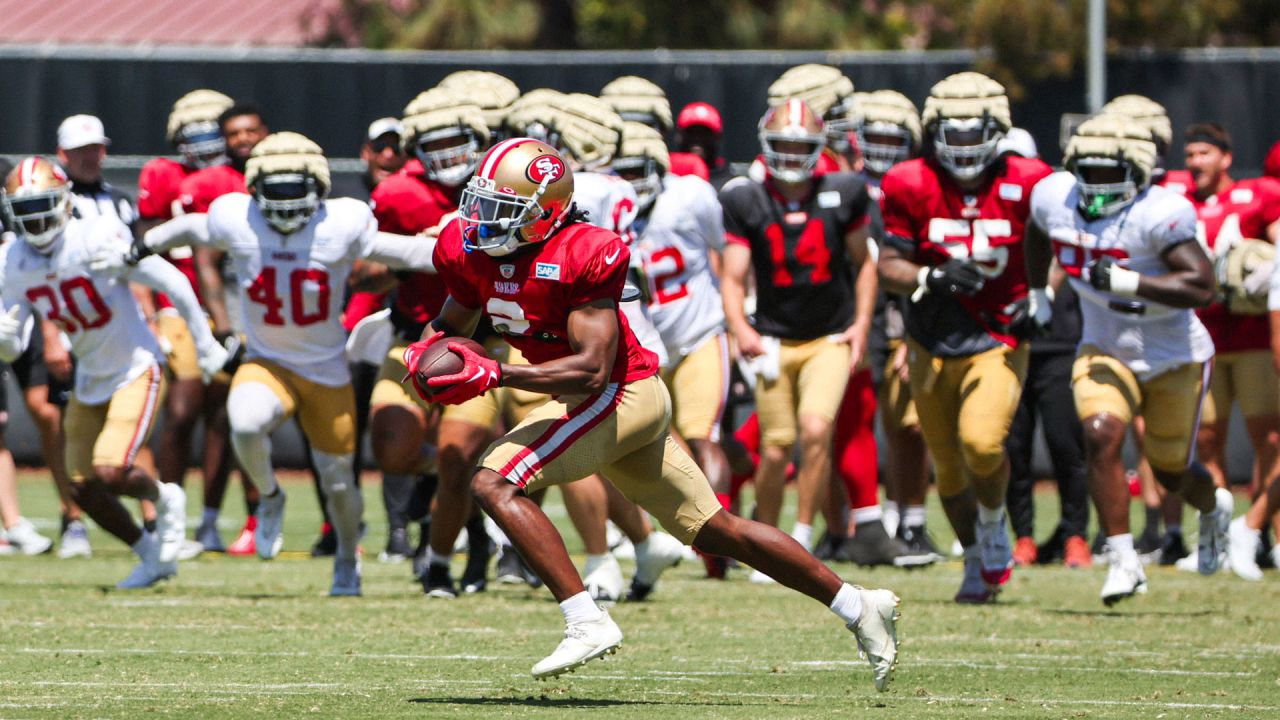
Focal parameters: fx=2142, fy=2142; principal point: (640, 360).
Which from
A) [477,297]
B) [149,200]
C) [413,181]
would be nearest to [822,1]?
[149,200]

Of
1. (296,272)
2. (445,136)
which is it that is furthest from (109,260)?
(445,136)

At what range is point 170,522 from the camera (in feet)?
30.0

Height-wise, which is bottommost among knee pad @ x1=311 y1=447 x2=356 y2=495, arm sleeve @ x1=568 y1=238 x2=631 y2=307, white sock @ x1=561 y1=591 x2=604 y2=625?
knee pad @ x1=311 y1=447 x2=356 y2=495

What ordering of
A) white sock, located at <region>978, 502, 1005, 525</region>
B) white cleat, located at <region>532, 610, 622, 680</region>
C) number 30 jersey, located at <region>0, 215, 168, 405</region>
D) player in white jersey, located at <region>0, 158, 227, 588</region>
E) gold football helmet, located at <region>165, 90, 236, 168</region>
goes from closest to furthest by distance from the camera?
white cleat, located at <region>532, 610, 622, 680</region>, white sock, located at <region>978, 502, 1005, 525</region>, player in white jersey, located at <region>0, 158, 227, 588</region>, number 30 jersey, located at <region>0, 215, 168, 405</region>, gold football helmet, located at <region>165, 90, 236, 168</region>

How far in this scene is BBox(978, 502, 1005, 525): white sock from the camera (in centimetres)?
868

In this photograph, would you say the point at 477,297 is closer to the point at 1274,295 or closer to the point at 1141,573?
the point at 1141,573

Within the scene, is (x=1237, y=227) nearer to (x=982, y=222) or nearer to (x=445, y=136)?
(x=982, y=222)

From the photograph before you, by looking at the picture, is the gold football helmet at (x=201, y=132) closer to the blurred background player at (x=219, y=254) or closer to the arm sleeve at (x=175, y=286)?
the blurred background player at (x=219, y=254)

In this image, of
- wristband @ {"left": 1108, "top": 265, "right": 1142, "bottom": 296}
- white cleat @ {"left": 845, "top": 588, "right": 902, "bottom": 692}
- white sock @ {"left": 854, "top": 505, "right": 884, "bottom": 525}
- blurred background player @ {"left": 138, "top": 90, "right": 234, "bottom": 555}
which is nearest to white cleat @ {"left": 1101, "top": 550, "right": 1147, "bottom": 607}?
wristband @ {"left": 1108, "top": 265, "right": 1142, "bottom": 296}

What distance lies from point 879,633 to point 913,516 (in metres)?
4.89

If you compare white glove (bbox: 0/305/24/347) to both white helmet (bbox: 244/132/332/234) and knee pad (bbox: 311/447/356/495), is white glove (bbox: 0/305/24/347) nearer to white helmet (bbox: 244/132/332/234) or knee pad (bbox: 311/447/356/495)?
white helmet (bbox: 244/132/332/234)

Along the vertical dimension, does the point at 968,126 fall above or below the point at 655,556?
above

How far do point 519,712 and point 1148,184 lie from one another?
160 inches

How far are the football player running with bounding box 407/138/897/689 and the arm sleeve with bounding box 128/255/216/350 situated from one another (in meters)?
3.19
